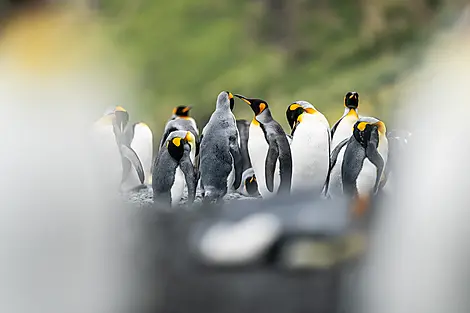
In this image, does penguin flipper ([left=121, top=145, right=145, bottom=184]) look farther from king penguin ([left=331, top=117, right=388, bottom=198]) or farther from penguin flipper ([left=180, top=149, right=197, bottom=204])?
king penguin ([left=331, top=117, right=388, bottom=198])

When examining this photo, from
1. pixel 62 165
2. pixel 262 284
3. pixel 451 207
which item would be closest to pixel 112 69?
pixel 62 165

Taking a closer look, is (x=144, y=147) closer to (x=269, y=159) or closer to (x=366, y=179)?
(x=269, y=159)

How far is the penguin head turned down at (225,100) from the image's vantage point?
3.64ft

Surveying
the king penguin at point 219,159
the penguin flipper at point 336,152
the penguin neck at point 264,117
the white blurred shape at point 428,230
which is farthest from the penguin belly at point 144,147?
the white blurred shape at point 428,230

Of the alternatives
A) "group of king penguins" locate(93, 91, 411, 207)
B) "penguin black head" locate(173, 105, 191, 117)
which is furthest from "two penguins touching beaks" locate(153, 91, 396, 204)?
"penguin black head" locate(173, 105, 191, 117)

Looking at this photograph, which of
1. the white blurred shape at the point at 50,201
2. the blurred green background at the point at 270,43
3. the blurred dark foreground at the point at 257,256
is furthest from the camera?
the blurred green background at the point at 270,43

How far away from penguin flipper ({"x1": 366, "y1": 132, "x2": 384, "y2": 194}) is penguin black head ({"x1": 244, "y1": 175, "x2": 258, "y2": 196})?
0.73 ft

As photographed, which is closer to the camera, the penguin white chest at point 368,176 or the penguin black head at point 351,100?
the penguin white chest at point 368,176

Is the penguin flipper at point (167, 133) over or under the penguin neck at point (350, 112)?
under

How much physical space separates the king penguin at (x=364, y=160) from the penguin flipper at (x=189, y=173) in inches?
10.7

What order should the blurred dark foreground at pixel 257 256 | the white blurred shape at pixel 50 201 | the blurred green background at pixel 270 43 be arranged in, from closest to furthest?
the white blurred shape at pixel 50 201
the blurred dark foreground at pixel 257 256
the blurred green background at pixel 270 43

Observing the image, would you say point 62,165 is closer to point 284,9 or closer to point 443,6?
point 284,9

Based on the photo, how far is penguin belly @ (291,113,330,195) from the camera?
40.9 inches

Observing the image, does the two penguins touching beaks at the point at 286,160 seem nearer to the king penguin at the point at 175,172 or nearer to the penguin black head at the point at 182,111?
the king penguin at the point at 175,172
